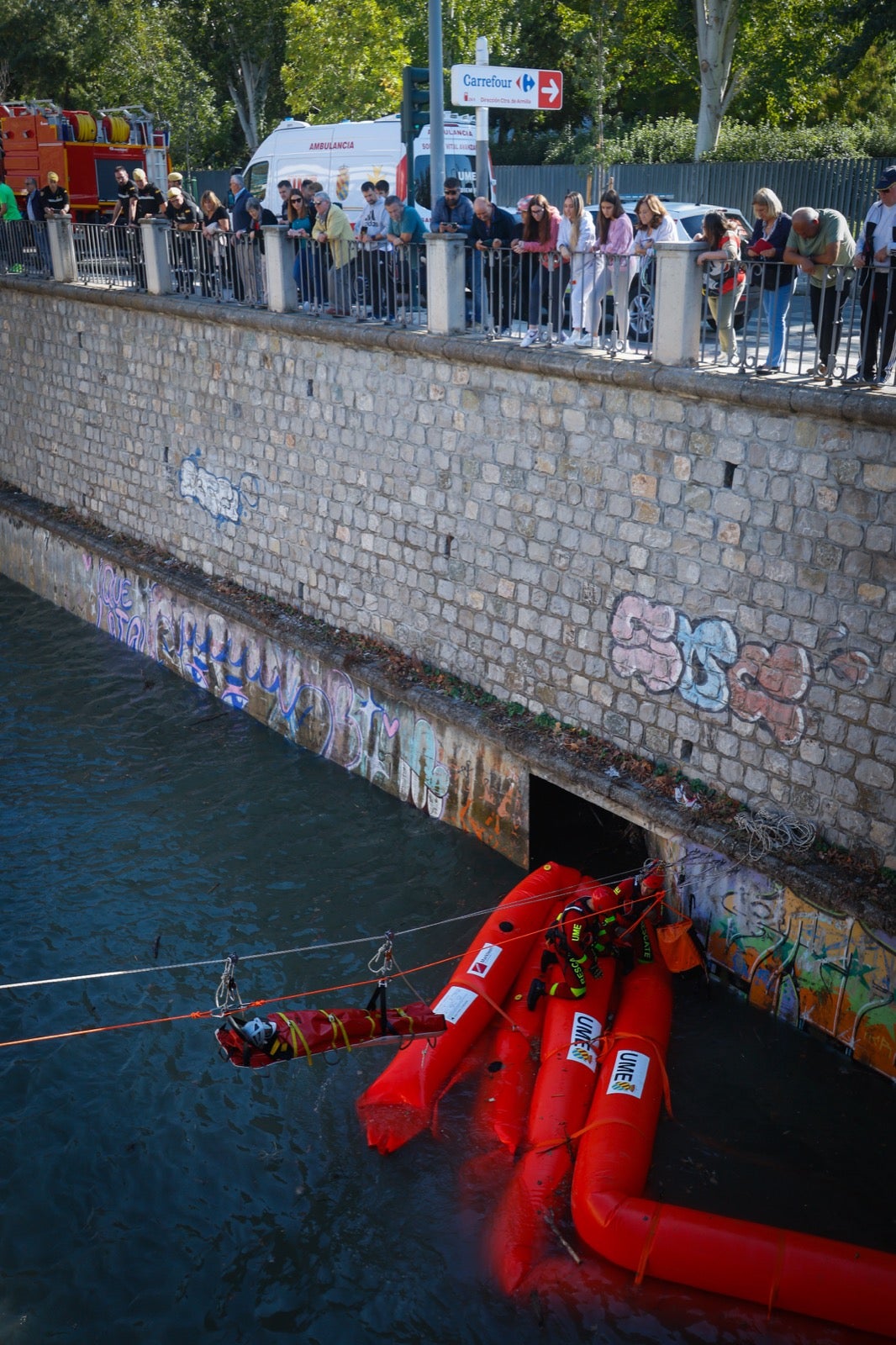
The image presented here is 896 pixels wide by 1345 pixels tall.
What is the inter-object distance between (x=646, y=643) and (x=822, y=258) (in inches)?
121

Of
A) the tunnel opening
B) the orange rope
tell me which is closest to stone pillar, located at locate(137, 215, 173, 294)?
the tunnel opening

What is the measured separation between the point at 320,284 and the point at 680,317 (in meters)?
5.35

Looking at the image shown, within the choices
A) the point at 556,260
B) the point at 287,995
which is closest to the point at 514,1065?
the point at 287,995

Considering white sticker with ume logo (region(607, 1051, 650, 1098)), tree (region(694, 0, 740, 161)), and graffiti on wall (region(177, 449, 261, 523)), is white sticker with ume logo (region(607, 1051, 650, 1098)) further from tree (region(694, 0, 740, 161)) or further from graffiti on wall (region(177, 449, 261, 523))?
tree (region(694, 0, 740, 161))

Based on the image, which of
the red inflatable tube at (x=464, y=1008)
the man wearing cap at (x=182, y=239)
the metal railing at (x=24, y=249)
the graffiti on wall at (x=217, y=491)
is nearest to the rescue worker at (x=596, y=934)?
the red inflatable tube at (x=464, y=1008)

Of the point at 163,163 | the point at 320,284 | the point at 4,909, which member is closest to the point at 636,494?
the point at 320,284

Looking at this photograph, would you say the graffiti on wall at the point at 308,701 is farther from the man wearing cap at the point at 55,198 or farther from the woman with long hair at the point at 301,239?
the man wearing cap at the point at 55,198

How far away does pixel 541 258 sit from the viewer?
34.6 feet

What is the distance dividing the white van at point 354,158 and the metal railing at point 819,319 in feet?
30.8

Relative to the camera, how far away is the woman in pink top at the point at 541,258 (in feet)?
34.4

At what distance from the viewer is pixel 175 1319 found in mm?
7098

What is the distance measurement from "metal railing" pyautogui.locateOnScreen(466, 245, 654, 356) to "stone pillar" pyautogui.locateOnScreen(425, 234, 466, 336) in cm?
14

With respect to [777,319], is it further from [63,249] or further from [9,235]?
[9,235]

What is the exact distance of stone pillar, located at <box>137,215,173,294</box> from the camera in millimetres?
15133
